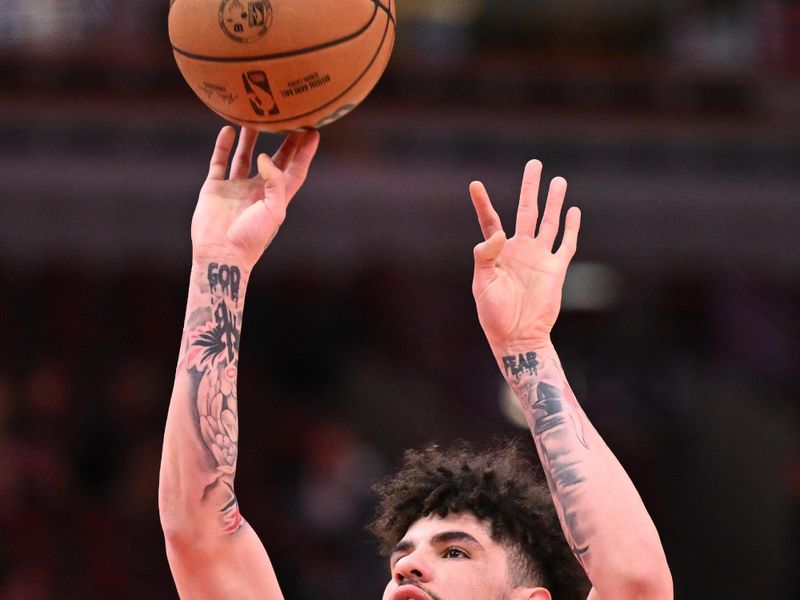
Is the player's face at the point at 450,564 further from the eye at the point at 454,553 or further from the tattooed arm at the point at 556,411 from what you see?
the tattooed arm at the point at 556,411

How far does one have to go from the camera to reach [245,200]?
3.42 meters

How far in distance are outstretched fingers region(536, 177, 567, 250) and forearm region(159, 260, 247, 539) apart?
73 centimetres

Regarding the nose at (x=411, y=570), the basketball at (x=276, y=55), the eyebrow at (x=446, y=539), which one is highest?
the basketball at (x=276, y=55)

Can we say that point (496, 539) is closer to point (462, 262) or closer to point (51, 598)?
point (51, 598)

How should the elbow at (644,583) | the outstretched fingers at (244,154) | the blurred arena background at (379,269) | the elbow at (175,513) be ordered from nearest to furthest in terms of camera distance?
the elbow at (644,583), the elbow at (175,513), the outstretched fingers at (244,154), the blurred arena background at (379,269)

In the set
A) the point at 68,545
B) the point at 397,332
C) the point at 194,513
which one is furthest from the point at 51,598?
the point at 194,513

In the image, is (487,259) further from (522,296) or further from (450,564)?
(450,564)

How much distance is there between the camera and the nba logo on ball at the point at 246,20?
11.0ft

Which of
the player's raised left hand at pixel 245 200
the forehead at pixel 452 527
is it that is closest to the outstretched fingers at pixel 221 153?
the player's raised left hand at pixel 245 200

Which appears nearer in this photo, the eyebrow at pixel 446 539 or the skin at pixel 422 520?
the skin at pixel 422 520

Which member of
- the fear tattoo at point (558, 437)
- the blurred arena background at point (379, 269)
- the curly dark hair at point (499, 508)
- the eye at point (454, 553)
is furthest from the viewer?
the blurred arena background at point (379, 269)

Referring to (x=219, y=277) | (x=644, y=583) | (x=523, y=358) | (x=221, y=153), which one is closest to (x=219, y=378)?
(x=219, y=277)

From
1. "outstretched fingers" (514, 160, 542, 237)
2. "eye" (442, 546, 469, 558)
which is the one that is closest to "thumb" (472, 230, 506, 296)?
"outstretched fingers" (514, 160, 542, 237)

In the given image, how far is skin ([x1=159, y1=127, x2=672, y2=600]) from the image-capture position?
3.11 meters
